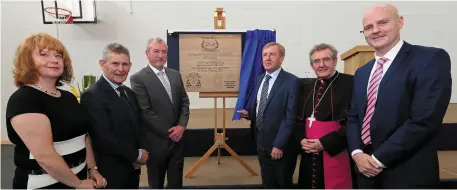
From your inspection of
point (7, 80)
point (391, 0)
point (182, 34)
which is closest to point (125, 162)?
point (182, 34)

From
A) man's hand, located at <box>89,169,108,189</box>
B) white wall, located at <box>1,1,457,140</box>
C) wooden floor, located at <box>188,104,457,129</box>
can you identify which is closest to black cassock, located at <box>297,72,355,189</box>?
man's hand, located at <box>89,169,108,189</box>

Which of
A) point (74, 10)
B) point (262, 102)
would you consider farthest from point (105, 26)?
point (262, 102)

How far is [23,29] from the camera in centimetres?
507

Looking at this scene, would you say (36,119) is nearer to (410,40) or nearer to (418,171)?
(418,171)

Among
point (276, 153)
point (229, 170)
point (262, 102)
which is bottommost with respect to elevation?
point (229, 170)

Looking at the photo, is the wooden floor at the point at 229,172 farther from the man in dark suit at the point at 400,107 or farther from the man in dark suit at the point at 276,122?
the man in dark suit at the point at 400,107

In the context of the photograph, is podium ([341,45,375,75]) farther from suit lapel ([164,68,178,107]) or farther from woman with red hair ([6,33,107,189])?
woman with red hair ([6,33,107,189])

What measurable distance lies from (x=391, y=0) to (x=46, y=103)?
5744mm

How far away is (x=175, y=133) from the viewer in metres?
2.20

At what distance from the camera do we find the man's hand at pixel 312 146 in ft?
6.19

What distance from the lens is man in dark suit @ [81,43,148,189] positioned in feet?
5.35

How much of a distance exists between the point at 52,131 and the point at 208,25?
4268mm

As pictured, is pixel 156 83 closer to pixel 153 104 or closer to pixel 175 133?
pixel 153 104

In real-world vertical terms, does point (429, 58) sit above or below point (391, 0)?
below
